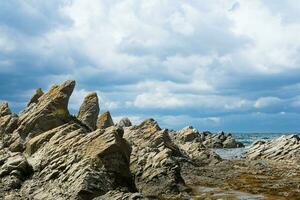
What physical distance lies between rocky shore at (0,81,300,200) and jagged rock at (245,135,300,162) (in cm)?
2371

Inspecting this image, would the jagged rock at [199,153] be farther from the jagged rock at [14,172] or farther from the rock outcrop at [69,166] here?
the jagged rock at [14,172]

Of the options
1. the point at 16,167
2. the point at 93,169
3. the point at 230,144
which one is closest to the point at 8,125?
the point at 16,167

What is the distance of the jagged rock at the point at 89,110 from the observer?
100 m

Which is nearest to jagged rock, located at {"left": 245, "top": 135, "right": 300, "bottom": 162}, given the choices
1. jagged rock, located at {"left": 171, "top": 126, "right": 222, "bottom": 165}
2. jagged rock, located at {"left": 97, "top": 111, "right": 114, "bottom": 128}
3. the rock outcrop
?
jagged rock, located at {"left": 171, "top": 126, "right": 222, "bottom": 165}

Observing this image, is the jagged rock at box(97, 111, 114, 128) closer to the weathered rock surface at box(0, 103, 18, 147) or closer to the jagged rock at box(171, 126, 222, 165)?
the jagged rock at box(171, 126, 222, 165)

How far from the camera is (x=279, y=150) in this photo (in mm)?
118938

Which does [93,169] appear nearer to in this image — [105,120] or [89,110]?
[89,110]

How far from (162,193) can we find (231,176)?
→ 23.7m

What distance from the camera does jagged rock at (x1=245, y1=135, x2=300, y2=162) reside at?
115m

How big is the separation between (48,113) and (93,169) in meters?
23.4

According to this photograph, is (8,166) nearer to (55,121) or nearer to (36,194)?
(36,194)

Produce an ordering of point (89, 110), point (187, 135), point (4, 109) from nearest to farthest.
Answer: point (4, 109)
point (89, 110)
point (187, 135)

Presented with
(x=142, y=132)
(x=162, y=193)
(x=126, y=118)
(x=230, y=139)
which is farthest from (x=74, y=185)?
(x=230, y=139)

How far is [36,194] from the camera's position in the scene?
46125 millimetres
